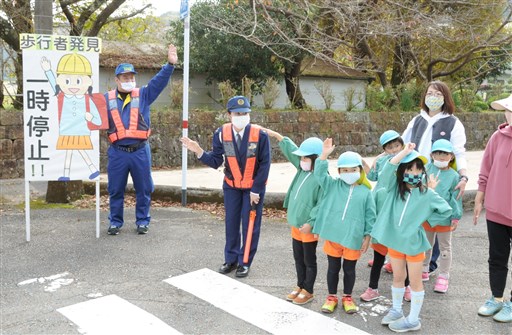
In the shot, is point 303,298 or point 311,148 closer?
point 311,148

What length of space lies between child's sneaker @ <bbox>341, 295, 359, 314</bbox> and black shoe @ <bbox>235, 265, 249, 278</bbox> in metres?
1.18

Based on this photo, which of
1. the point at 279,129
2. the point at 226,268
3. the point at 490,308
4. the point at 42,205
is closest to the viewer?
the point at 490,308

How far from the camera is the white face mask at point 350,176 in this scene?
4.27 meters

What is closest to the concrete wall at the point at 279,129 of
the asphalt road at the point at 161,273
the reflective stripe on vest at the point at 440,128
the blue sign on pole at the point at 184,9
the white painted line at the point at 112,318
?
the asphalt road at the point at 161,273

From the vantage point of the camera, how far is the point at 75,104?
6562mm

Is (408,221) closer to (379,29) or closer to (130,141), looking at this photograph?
(130,141)

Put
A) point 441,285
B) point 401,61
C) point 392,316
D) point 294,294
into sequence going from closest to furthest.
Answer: point 392,316
point 294,294
point 441,285
point 401,61

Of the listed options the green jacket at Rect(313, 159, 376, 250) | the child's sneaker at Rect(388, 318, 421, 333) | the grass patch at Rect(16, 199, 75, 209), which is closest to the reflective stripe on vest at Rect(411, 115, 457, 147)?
the green jacket at Rect(313, 159, 376, 250)

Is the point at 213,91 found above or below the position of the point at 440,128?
above

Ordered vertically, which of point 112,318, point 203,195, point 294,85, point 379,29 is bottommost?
point 112,318

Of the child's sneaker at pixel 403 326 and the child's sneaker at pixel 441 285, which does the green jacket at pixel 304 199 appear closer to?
the child's sneaker at pixel 403 326

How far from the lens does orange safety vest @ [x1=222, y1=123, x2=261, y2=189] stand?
523cm

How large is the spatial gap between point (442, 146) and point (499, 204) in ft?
2.50

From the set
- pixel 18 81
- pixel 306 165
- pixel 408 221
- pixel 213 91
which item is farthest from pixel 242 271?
pixel 213 91
